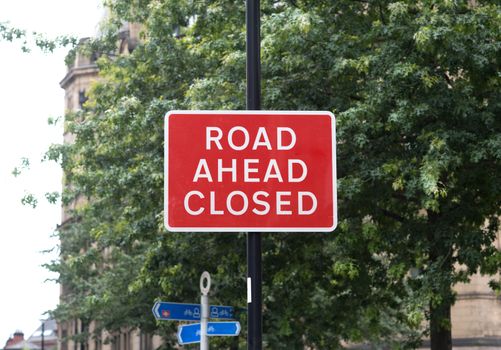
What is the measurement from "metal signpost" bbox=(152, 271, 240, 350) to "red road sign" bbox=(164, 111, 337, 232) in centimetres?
364

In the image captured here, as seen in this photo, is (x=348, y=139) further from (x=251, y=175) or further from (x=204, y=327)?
(x=251, y=175)

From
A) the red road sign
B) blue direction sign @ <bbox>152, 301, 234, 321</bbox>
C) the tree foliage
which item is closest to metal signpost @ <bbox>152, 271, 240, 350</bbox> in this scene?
blue direction sign @ <bbox>152, 301, 234, 321</bbox>

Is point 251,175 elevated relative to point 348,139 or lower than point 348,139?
lower

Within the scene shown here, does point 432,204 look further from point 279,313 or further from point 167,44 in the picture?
point 167,44

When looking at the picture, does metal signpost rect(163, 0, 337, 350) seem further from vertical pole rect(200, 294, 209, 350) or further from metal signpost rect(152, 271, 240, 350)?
vertical pole rect(200, 294, 209, 350)

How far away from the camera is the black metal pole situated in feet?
23.6

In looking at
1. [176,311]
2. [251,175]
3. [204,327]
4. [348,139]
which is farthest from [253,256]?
[348,139]

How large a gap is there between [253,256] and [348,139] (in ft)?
28.7

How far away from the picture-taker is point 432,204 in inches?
540

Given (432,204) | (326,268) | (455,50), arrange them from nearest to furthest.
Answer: (432,204), (455,50), (326,268)

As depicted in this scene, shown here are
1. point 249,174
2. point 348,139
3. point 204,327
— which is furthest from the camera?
point 348,139

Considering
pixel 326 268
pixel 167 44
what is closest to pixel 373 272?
pixel 326 268

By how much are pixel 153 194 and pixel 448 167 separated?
6023 millimetres

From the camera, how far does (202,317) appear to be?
1115cm
